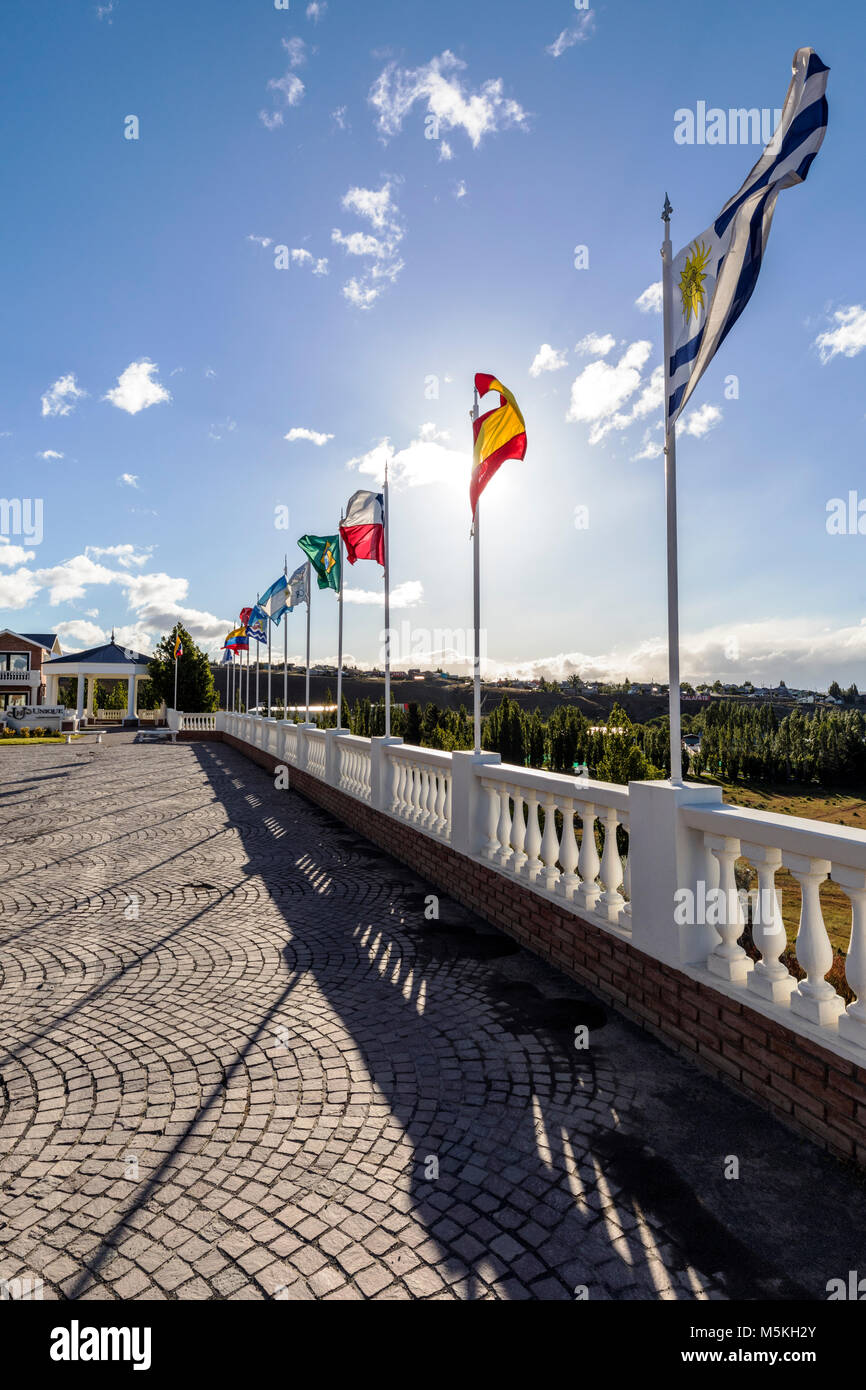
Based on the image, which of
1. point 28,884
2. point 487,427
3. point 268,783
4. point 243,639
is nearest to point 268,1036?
point 28,884

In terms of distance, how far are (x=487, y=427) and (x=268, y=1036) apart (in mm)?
6126

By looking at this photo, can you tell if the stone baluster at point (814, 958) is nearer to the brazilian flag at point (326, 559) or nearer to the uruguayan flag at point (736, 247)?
the uruguayan flag at point (736, 247)

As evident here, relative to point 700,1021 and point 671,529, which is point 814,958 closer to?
point 700,1021

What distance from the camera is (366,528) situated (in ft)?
37.9

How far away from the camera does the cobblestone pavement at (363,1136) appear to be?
2.49 metres

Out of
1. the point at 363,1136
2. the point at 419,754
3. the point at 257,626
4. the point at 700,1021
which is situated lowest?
the point at 363,1136

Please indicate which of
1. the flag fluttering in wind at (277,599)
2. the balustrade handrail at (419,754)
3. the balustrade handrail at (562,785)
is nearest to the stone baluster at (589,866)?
the balustrade handrail at (562,785)

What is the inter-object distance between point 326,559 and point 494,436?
7.08m

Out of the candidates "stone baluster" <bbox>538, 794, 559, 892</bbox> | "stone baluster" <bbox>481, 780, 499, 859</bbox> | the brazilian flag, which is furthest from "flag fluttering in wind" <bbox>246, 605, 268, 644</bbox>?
"stone baluster" <bbox>538, 794, 559, 892</bbox>

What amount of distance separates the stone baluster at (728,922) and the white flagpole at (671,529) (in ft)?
1.74

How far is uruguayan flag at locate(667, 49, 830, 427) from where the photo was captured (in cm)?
376

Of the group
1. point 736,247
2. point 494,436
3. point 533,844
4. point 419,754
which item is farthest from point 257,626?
point 736,247

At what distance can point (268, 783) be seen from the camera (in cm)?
1834

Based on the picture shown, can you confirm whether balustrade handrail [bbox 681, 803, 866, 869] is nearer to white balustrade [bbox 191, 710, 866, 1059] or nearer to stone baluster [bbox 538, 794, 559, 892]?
white balustrade [bbox 191, 710, 866, 1059]
